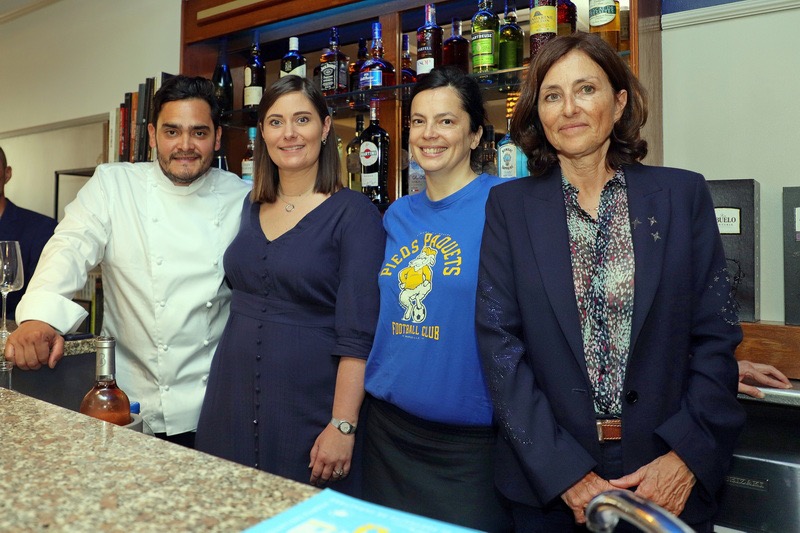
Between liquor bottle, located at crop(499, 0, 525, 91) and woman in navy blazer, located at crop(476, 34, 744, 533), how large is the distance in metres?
0.73

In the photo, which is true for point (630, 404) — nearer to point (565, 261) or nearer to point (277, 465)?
point (565, 261)

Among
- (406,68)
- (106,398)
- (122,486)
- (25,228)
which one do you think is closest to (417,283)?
(106,398)

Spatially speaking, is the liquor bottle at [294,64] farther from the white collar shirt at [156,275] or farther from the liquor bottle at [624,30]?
the liquor bottle at [624,30]

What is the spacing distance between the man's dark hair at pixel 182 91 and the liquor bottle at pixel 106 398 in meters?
0.96

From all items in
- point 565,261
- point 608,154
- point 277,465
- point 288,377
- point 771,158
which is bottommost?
point 277,465

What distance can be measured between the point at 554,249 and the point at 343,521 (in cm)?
73

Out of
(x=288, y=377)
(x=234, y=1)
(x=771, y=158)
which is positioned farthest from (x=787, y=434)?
(x=234, y=1)

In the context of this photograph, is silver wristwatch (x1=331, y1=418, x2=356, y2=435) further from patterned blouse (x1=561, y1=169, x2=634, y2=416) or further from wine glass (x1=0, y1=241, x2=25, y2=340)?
wine glass (x1=0, y1=241, x2=25, y2=340)

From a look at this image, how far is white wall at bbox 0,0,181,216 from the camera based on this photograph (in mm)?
3359

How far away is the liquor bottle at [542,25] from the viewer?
5.81 feet

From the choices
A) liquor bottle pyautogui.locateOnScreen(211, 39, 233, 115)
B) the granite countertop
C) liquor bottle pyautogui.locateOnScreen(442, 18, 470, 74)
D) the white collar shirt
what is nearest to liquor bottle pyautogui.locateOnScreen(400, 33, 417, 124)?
liquor bottle pyautogui.locateOnScreen(442, 18, 470, 74)

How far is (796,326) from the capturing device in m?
1.64

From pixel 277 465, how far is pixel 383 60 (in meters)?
1.34

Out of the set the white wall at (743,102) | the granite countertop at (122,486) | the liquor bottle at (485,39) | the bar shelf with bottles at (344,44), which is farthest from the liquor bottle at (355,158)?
the granite countertop at (122,486)
